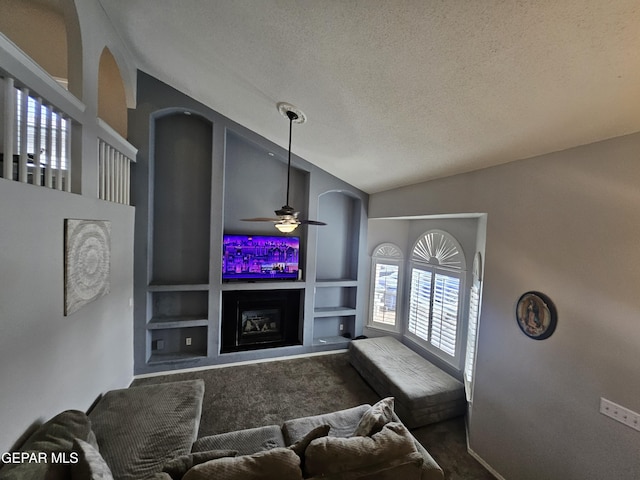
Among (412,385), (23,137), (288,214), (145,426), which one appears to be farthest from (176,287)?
(412,385)

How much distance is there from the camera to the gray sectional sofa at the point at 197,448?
4.76 feet

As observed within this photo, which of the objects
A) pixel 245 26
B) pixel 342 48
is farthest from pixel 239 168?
pixel 342 48

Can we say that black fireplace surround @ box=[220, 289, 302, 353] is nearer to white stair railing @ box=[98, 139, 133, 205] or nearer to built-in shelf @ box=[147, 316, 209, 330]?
built-in shelf @ box=[147, 316, 209, 330]

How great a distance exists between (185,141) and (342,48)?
3.24m

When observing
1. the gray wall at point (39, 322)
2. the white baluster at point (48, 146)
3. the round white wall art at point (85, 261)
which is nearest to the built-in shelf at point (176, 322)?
the gray wall at point (39, 322)

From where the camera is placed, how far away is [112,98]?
3836mm

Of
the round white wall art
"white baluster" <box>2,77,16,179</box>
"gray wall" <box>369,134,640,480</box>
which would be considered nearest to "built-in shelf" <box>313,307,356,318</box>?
"gray wall" <box>369,134,640,480</box>

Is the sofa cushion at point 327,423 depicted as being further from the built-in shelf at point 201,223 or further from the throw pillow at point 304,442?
the built-in shelf at point 201,223

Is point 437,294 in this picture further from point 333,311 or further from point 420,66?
point 420,66

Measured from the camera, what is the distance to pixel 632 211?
1674mm

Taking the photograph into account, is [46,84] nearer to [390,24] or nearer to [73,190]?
[73,190]

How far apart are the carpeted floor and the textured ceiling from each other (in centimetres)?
298

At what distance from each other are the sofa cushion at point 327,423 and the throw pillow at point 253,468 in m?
0.68

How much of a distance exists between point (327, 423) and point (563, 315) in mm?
2135
